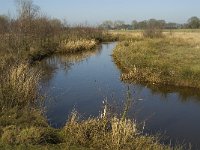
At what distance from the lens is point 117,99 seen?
46.7 feet

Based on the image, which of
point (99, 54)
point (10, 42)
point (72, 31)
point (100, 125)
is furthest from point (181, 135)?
point (72, 31)

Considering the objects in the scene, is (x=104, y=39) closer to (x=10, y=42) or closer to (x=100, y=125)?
(x=10, y=42)

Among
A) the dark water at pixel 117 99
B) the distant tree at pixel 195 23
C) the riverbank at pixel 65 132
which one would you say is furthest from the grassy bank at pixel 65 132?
the distant tree at pixel 195 23

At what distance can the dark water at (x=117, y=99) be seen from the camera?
36.6 ft

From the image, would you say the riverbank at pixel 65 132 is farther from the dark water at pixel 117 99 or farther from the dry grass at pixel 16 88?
the dark water at pixel 117 99

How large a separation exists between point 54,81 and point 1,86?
892 cm

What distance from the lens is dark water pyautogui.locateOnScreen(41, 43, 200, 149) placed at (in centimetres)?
1116

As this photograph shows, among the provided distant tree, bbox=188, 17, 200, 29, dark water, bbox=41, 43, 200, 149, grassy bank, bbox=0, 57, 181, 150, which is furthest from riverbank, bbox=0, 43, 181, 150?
distant tree, bbox=188, 17, 200, 29

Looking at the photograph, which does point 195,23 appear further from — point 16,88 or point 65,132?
point 65,132

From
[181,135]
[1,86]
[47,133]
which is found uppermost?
[1,86]

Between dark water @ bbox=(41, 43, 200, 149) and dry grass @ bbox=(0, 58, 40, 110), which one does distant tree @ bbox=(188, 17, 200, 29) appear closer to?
dark water @ bbox=(41, 43, 200, 149)

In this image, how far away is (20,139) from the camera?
7.93 metres

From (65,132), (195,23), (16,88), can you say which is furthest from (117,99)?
(195,23)

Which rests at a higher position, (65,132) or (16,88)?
(16,88)
